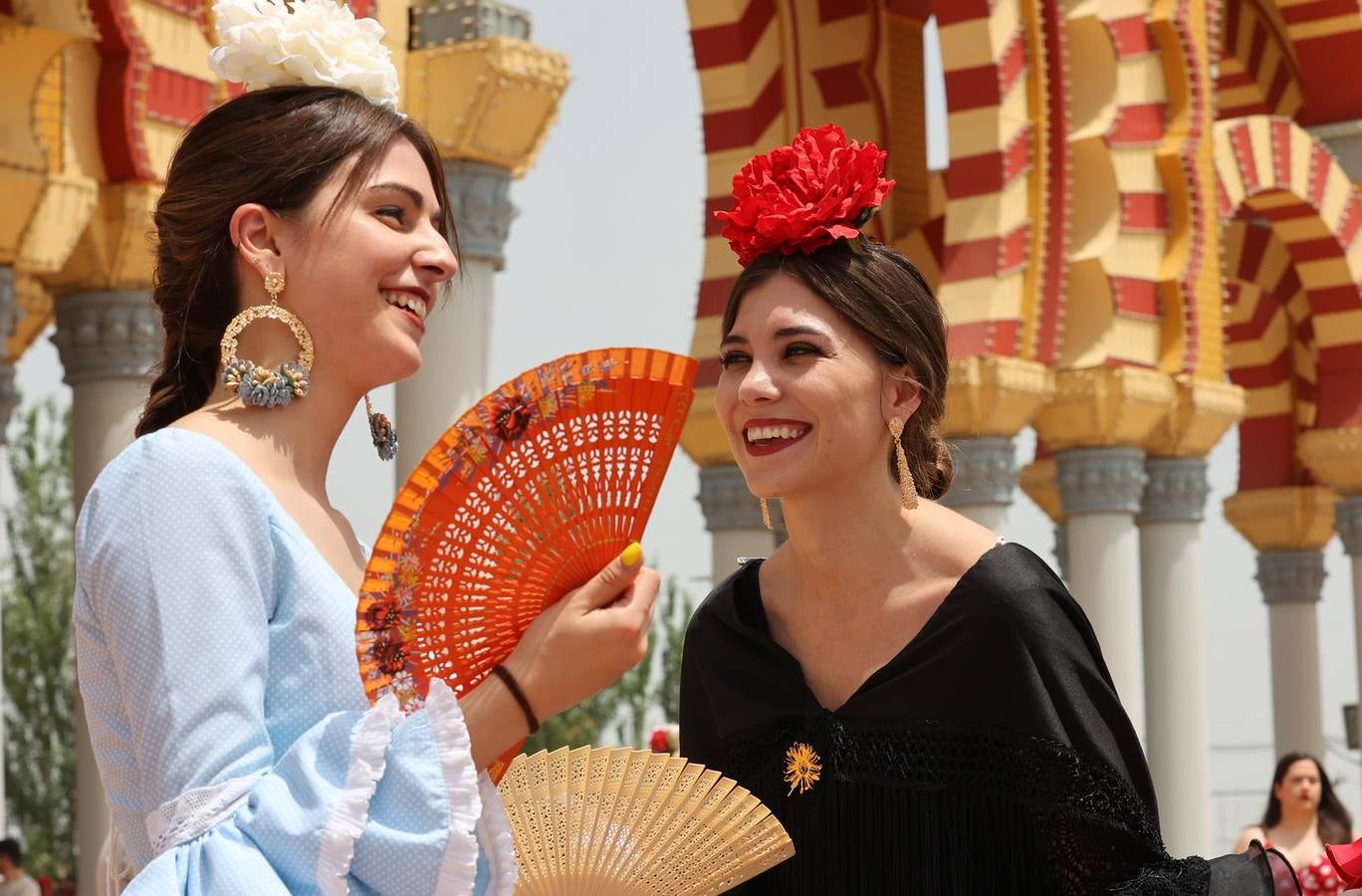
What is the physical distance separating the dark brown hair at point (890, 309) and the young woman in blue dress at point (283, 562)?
0.64 metres

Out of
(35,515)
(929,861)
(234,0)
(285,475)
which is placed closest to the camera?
(285,475)

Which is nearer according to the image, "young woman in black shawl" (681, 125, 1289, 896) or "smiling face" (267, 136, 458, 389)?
"smiling face" (267, 136, 458, 389)

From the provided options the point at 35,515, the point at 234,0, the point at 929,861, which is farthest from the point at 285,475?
the point at 35,515

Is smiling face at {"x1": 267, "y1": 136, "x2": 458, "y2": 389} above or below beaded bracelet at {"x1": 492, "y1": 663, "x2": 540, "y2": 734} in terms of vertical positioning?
above

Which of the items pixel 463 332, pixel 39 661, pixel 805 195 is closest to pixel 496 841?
pixel 805 195

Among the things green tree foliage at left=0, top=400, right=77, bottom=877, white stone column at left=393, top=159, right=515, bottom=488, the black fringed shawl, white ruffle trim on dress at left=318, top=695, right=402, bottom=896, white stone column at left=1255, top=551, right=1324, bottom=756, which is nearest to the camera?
white ruffle trim on dress at left=318, top=695, right=402, bottom=896

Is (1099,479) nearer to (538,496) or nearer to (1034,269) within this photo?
(1034,269)

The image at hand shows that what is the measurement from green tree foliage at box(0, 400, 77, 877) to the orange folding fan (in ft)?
81.0

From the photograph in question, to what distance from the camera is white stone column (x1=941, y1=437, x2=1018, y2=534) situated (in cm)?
1078

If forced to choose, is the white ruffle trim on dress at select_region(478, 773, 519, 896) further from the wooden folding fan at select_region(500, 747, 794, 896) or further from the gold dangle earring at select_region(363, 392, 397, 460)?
the gold dangle earring at select_region(363, 392, 397, 460)

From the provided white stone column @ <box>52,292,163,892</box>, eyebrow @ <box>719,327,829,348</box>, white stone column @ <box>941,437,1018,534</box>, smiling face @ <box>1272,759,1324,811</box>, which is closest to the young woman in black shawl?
eyebrow @ <box>719,327,829,348</box>

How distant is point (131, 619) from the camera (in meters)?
2.13

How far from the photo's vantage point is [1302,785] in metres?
8.34

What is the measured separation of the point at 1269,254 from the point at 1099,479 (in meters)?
7.06
